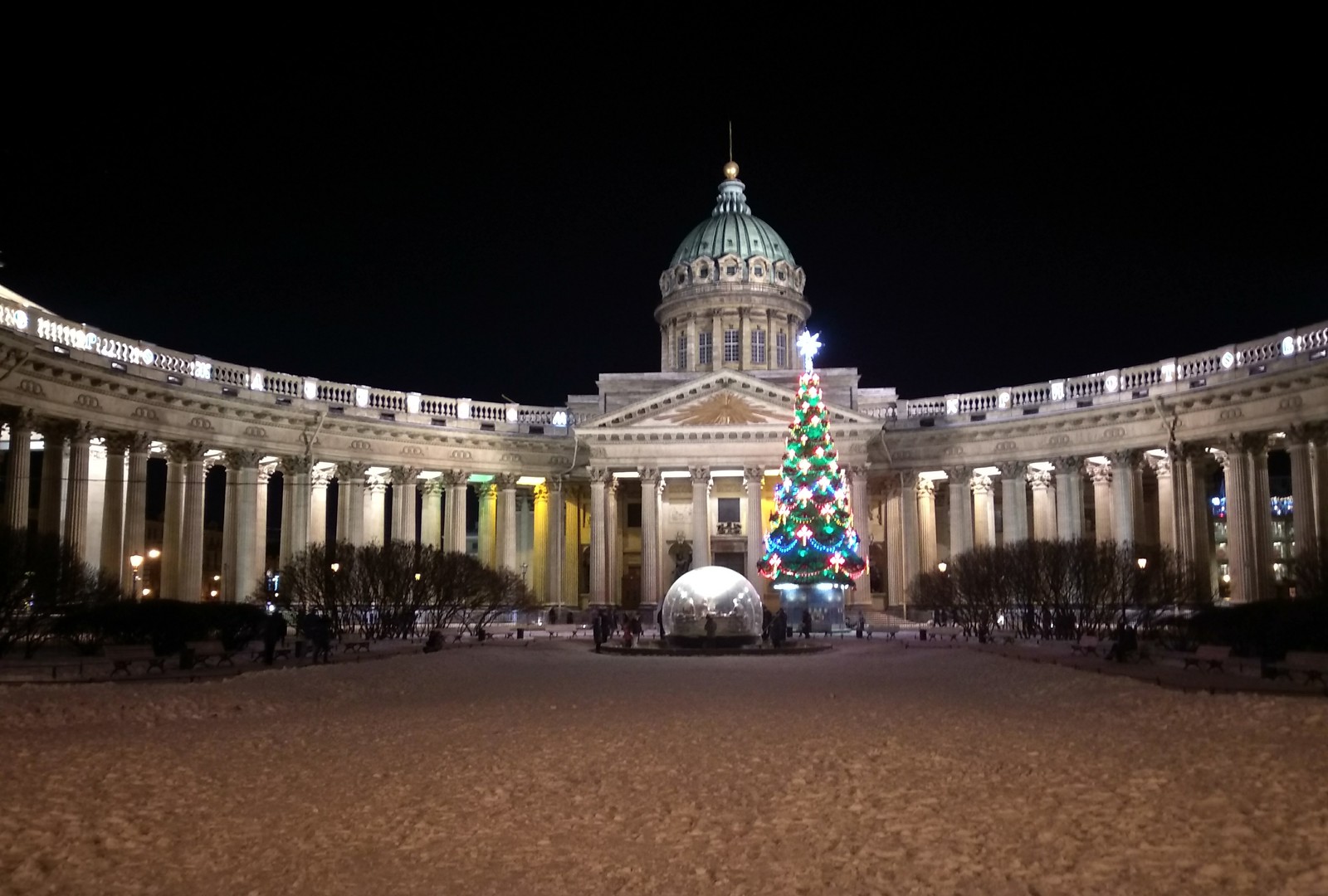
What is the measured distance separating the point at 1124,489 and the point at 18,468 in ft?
149

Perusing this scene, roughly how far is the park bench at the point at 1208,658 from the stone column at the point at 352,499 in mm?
41154

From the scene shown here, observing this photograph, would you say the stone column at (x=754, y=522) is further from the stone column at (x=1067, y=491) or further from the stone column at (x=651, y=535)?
the stone column at (x=1067, y=491)

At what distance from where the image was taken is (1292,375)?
1815 inches

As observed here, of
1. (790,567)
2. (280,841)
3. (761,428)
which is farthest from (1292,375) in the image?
(280,841)

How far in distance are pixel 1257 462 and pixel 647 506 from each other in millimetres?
29068

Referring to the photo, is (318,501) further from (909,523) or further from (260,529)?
(909,523)

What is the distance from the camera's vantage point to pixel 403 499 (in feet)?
200

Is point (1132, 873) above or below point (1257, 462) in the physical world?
below

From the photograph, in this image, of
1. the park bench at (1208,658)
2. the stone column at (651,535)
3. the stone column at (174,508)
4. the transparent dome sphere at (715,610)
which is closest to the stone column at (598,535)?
the stone column at (651,535)

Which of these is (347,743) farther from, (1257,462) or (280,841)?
(1257,462)

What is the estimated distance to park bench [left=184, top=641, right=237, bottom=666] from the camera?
28.5m

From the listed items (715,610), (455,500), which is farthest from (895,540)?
(715,610)

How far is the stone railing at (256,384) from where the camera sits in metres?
41.9

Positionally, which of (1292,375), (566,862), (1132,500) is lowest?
(566,862)
